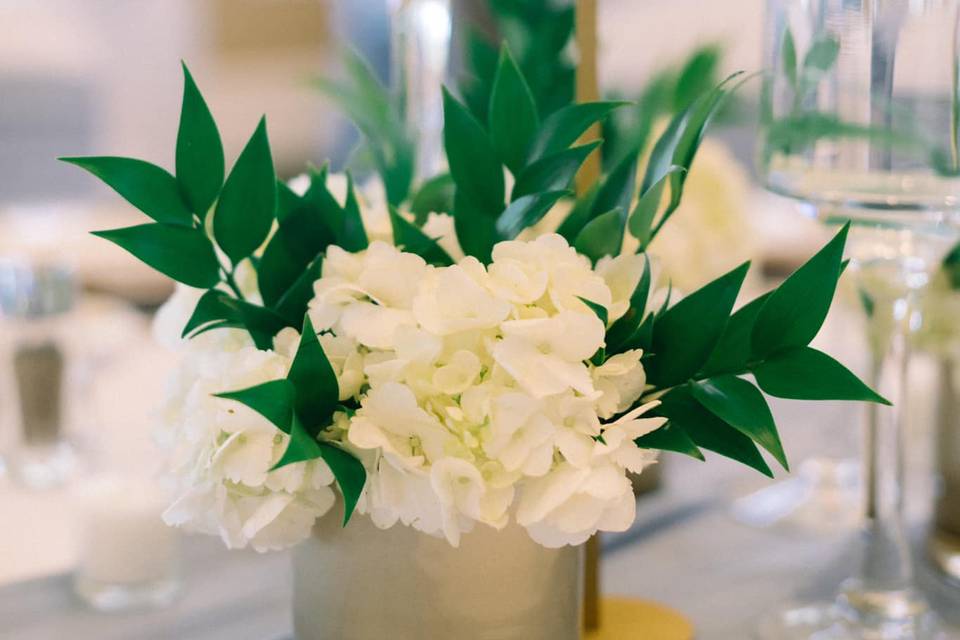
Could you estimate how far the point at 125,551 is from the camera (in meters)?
0.62

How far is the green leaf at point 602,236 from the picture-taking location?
17.7 inches

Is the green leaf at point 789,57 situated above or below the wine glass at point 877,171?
above

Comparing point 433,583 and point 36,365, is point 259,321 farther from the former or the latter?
point 36,365

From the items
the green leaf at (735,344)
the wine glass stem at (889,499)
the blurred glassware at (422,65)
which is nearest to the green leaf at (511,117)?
the green leaf at (735,344)

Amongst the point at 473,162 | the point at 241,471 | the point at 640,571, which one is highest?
the point at 473,162

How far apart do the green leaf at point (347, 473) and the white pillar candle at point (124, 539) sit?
0.25 metres

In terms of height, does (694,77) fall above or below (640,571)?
above

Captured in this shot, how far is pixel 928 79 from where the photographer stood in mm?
516

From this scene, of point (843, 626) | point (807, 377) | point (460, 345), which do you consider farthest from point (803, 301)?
point (843, 626)

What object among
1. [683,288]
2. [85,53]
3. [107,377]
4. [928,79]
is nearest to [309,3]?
[85,53]

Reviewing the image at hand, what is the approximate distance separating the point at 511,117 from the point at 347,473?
0.16 meters

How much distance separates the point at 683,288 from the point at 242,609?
0.36 meters

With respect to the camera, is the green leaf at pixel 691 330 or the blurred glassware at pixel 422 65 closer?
the green leaf at pixel 691 330

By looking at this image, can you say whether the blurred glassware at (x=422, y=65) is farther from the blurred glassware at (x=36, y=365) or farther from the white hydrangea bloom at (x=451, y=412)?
the white hydrangea bloom at (x=451, y=412)
